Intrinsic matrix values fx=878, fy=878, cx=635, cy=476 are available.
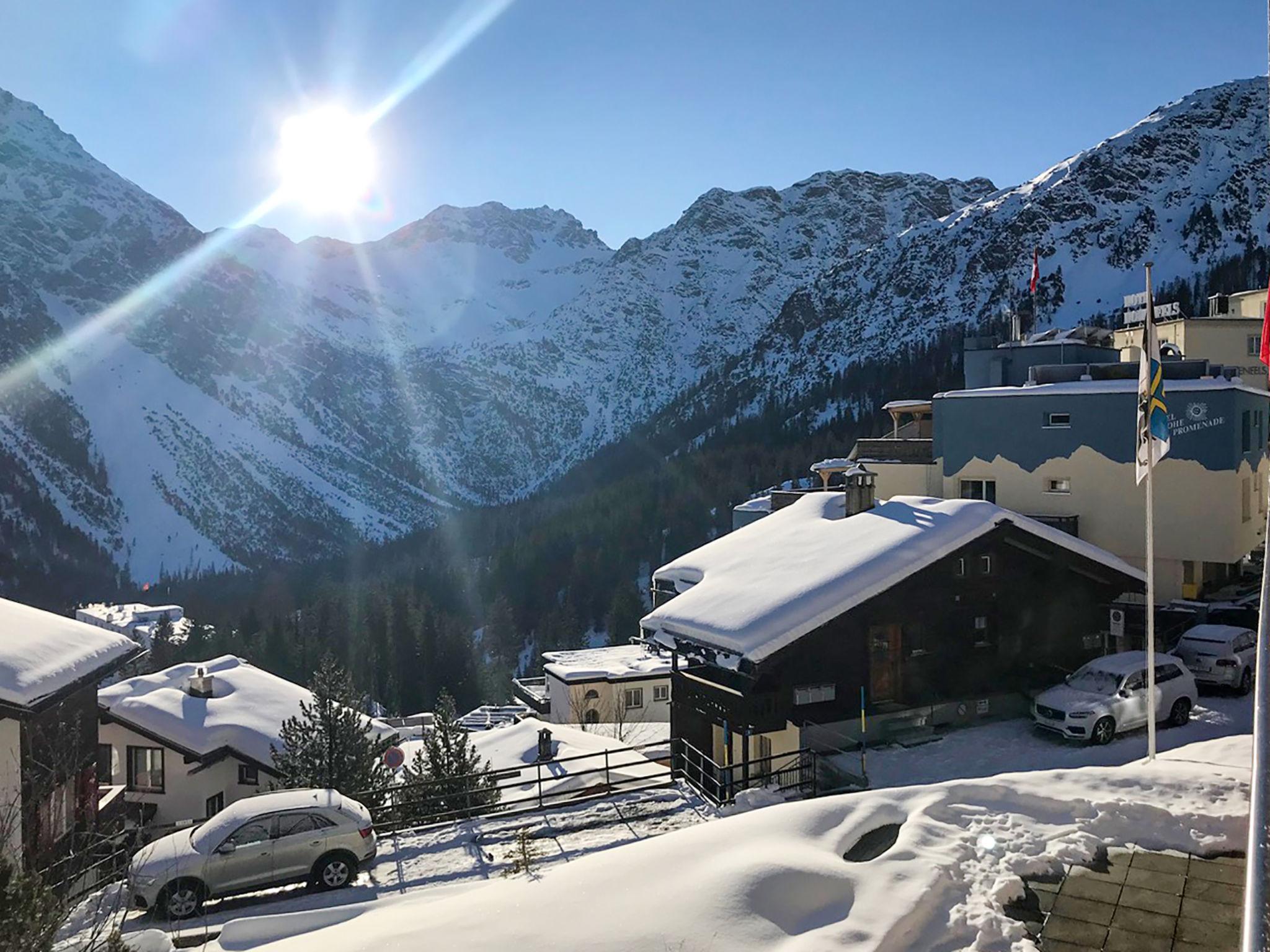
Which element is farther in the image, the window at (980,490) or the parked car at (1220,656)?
the window at (980,490)

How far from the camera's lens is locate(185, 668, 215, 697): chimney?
34.6m

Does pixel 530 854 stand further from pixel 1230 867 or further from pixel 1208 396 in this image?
pixel 1208 396

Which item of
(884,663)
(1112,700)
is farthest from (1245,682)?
(884,663)

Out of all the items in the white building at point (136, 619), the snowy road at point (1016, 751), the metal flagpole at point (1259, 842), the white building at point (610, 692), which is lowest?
the white building at point (136, 619)

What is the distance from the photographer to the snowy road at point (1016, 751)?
1739 centimetres

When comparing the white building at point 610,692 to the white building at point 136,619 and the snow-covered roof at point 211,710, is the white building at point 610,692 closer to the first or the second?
the snow-covered roof at point 211,710

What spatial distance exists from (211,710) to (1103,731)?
30384 mm

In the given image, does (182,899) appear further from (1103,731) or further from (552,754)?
(552,754)

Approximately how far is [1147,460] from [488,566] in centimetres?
12540

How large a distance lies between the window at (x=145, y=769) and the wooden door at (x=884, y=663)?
2543 centimetres

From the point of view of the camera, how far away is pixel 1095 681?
19281 mm

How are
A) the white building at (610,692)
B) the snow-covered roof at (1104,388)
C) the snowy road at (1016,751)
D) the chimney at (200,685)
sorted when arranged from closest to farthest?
the snowy road at (1016,751), the snow-covered roof at (1104,388), the chimney at (200,685), the white building at (610,692)

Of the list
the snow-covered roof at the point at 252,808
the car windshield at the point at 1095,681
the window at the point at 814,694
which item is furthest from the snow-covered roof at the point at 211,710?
the car windshield at the point at 1095,681

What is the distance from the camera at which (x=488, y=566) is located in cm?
13562
